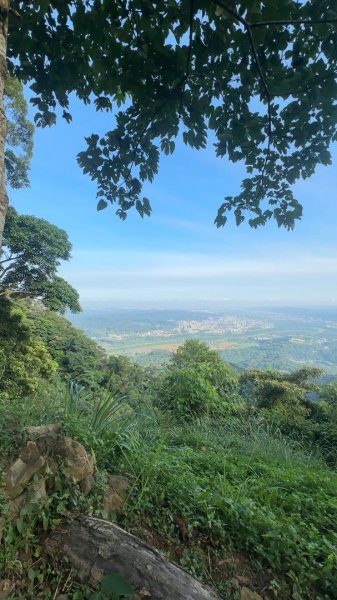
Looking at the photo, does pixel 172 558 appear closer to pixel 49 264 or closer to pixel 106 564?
pixel 106 564

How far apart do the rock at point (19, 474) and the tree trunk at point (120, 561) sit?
10.6 inches

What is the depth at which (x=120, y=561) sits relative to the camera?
1349 millimetres

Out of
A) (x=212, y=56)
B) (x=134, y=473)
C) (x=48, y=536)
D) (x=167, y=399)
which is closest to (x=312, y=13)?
(x=212, y=56)

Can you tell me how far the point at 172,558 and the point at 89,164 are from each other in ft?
8.41

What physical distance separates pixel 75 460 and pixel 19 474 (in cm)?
29

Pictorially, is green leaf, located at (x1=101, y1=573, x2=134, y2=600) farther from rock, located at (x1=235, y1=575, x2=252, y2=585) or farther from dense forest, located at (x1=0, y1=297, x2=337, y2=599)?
rock, located at (x1=235, y1=575, x2=252, y2=585)

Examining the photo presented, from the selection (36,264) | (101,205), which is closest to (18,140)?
(36,264)

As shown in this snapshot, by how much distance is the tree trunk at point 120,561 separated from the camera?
1287 millimetres

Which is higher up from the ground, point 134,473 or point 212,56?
point 212,56

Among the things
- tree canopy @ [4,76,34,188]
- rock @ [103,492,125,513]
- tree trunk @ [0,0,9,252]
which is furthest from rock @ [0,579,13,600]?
tree canopy @ [4,76,34,188]

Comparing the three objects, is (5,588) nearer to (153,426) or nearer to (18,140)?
(153,426)

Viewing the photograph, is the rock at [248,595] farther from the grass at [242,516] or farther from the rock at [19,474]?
the rock at [19,474]

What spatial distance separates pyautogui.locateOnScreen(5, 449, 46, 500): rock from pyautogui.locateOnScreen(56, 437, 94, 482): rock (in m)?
0.12

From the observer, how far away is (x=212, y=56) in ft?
5.82
